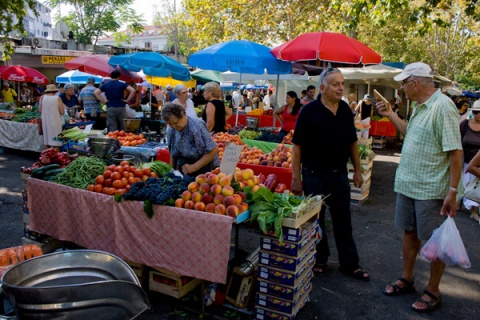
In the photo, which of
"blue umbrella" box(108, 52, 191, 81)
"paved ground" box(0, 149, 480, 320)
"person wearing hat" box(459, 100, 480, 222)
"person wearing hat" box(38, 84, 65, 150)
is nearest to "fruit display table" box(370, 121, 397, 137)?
"blue umbrella" box(108, 52, 191, 81)

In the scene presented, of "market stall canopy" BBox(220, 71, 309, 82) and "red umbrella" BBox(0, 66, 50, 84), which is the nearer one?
"market stall canopy" BBox(220, 71, 309, 82)

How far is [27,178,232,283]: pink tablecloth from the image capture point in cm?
331

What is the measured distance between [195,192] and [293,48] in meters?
4.79

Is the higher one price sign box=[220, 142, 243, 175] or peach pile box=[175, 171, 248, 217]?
price sign box=[220, 142, 243, 175]

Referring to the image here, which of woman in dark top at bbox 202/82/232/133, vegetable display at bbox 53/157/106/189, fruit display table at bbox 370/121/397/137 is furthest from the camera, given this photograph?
fruit display table at bbox 370/121/397/137

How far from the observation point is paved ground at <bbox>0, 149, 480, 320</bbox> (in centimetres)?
364

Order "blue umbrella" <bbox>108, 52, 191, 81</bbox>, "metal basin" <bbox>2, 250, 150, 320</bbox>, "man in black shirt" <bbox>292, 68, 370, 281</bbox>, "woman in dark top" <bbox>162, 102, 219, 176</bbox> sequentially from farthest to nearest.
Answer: "blue umbrella" <bbox>108, 52, 191, 81</bbox>, "woman in dark top" <bbox>162, 102, 219, 176</bbox>, "man in black shirt" <bbox>292, 68, 370, 281</bbox>, "metal basin" <bbox>2, 250, 150, 320</bbox>

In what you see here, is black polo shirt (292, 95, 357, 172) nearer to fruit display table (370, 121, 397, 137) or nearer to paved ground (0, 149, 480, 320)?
paved ground (0, 149, 480, 320)

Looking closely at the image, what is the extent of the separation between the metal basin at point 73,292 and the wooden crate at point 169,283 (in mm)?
1461

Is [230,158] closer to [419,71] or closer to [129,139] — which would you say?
[419,71]

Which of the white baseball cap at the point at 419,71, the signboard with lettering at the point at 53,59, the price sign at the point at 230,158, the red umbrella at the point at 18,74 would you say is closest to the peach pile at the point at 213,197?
the price sign at the point at 230,158

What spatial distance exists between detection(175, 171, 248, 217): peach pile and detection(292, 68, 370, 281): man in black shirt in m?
0.81

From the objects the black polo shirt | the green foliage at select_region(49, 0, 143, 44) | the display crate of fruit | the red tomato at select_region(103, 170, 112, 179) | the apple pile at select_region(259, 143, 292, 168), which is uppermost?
the green foliage at select_region(49, 0, 143, 44)

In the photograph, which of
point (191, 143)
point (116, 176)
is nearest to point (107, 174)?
point (116, 176)
